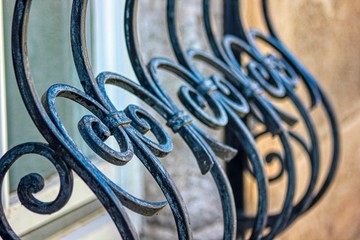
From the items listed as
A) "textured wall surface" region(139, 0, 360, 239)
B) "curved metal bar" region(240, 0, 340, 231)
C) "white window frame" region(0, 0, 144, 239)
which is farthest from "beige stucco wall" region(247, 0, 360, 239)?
"white window frame" region(0, 0, 144, 239)

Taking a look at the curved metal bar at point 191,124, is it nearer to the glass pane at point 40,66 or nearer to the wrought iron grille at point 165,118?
the wrought iron grille at point 165,118

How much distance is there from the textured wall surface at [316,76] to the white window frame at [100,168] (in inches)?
1.9

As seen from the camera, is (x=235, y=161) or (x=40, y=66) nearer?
(x=40, y=66)

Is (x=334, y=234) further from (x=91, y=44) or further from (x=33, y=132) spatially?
(x=33, y=132)

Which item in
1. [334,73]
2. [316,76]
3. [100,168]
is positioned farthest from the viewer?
[334,73]

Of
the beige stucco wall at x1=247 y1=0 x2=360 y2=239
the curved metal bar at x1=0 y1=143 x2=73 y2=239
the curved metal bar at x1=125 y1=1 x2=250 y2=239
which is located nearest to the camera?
Result: the curved metal bar at x1=0 y1=143 x2=73 y2=239

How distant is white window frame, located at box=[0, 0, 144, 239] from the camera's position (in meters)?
0.87

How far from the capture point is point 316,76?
1821 millimetres

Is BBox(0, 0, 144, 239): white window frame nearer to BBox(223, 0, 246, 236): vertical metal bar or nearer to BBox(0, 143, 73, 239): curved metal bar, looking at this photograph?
BBox(223, 0, 246, 236): vertical metal bar

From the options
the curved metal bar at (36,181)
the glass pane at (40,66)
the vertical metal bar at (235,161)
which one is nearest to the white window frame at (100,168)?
the glass pane at (40,66)

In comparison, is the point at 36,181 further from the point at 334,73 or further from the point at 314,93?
the point at 334,73

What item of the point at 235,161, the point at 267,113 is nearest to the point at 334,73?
the point at 235,161

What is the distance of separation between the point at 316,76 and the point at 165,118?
1.19 m

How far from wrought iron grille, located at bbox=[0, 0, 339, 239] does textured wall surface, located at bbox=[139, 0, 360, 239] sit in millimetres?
83
